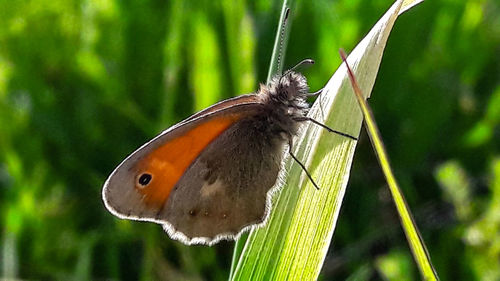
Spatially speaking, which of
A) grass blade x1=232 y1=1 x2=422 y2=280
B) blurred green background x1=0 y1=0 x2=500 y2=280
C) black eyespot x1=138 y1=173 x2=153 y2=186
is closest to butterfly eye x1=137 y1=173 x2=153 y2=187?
black eyespot x1=138 y1=173 x2=153 y2=186

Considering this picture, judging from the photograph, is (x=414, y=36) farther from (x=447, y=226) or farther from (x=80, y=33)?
(x=80, y=33)

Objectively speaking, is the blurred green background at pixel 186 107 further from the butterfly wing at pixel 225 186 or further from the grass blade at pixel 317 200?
the grass blade at pixel 317 200

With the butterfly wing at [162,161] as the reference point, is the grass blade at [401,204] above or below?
above

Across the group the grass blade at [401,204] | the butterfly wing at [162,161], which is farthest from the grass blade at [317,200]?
the butterfly wing at [162,161]

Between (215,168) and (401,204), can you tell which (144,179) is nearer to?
(215,168)

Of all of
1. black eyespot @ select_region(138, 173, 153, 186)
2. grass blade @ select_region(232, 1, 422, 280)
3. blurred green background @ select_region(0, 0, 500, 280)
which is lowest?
blurred green background @ select_region(0, 0, 500, 280)

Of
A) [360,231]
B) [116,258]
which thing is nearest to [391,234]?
[360,231]

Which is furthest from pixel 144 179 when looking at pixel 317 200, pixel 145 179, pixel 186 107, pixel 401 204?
pixel 186 107

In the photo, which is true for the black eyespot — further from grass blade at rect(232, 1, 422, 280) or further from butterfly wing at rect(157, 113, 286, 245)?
grass blade at rect(232, 1, 422, 280)
